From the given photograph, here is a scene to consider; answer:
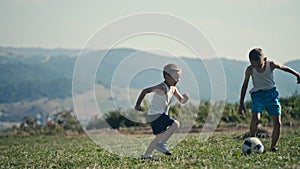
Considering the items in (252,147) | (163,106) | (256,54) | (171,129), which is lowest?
(252,147)

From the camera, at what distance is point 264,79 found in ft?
36.4

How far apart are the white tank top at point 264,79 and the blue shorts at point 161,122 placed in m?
1.82

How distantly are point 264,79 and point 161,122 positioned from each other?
2173 millimetres

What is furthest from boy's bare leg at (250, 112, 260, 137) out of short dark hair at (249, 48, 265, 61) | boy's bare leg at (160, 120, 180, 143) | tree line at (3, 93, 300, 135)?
tree line at (3, 93, 300, 135)

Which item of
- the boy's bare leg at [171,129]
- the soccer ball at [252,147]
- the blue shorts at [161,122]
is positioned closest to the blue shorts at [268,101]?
the soccer ball at [252,147]

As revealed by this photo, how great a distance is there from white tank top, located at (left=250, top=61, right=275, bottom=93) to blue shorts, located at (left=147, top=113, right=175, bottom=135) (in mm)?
1824

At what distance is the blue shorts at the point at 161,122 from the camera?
428 inches

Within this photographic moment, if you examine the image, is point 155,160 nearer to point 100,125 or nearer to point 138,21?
point 138,21

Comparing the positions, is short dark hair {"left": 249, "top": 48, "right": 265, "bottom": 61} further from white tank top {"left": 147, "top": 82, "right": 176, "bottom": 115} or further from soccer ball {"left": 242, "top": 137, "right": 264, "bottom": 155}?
white tank top {"left": 147, "top": 82, "right": 176, "bottom": 115}

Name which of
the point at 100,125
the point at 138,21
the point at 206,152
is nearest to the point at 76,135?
the point at 100,125

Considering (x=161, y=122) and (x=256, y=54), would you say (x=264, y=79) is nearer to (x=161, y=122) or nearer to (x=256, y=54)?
(x=256, y=54)

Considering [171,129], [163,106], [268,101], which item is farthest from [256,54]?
[171,129]

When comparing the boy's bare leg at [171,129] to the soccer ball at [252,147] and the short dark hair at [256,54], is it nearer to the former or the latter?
the soccer ball at [252,147]

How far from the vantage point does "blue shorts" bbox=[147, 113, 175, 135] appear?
428 inches
